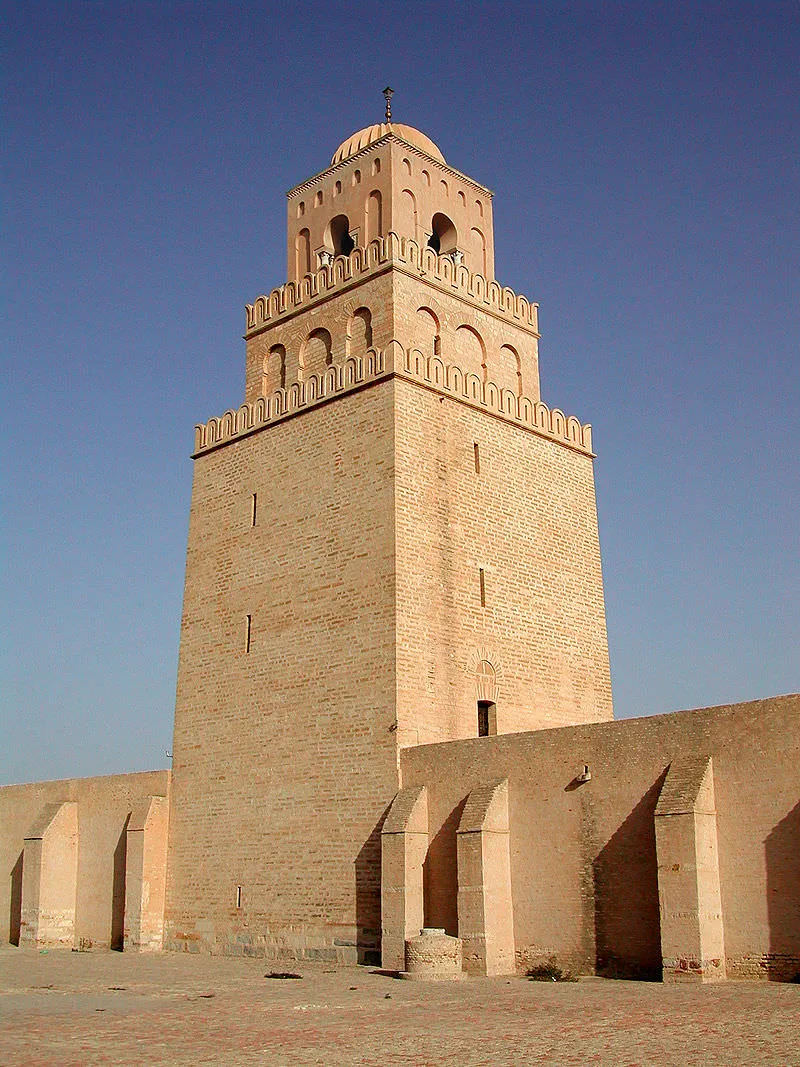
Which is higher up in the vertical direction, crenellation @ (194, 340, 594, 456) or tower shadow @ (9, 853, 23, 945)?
crenellation @ (194, 340, 594, 456)

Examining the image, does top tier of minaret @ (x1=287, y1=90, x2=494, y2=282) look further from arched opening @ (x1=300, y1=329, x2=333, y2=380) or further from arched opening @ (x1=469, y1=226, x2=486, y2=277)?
arched opening @ (x1=300, y1=329, x2=333, y2=380)

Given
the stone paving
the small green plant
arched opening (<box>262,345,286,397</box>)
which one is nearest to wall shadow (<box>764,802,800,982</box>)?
the stone paving

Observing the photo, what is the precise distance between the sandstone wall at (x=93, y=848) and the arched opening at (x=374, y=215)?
38.0 feet

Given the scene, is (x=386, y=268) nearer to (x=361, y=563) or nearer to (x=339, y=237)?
(x=339, y=237)

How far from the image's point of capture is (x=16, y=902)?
23672 millimetres

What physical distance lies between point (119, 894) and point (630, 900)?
1116cm

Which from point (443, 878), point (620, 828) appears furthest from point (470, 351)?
point (620, 828)

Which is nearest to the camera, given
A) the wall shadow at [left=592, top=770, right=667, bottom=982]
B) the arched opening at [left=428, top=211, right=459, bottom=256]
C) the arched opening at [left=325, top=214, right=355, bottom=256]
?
the wall shadow at [left=592, top=770, right=667, bottom=982]

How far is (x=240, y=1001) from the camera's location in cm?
1234

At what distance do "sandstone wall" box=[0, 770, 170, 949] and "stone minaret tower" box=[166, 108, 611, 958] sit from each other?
140cm

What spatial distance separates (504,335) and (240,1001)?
1484cm

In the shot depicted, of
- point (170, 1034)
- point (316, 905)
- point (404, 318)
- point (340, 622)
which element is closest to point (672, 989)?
point (170, 1034)

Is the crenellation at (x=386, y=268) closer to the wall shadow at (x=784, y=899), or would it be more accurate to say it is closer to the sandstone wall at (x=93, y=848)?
the sandstone wall at (x=93, y=848)

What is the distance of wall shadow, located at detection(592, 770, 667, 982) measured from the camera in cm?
1420
